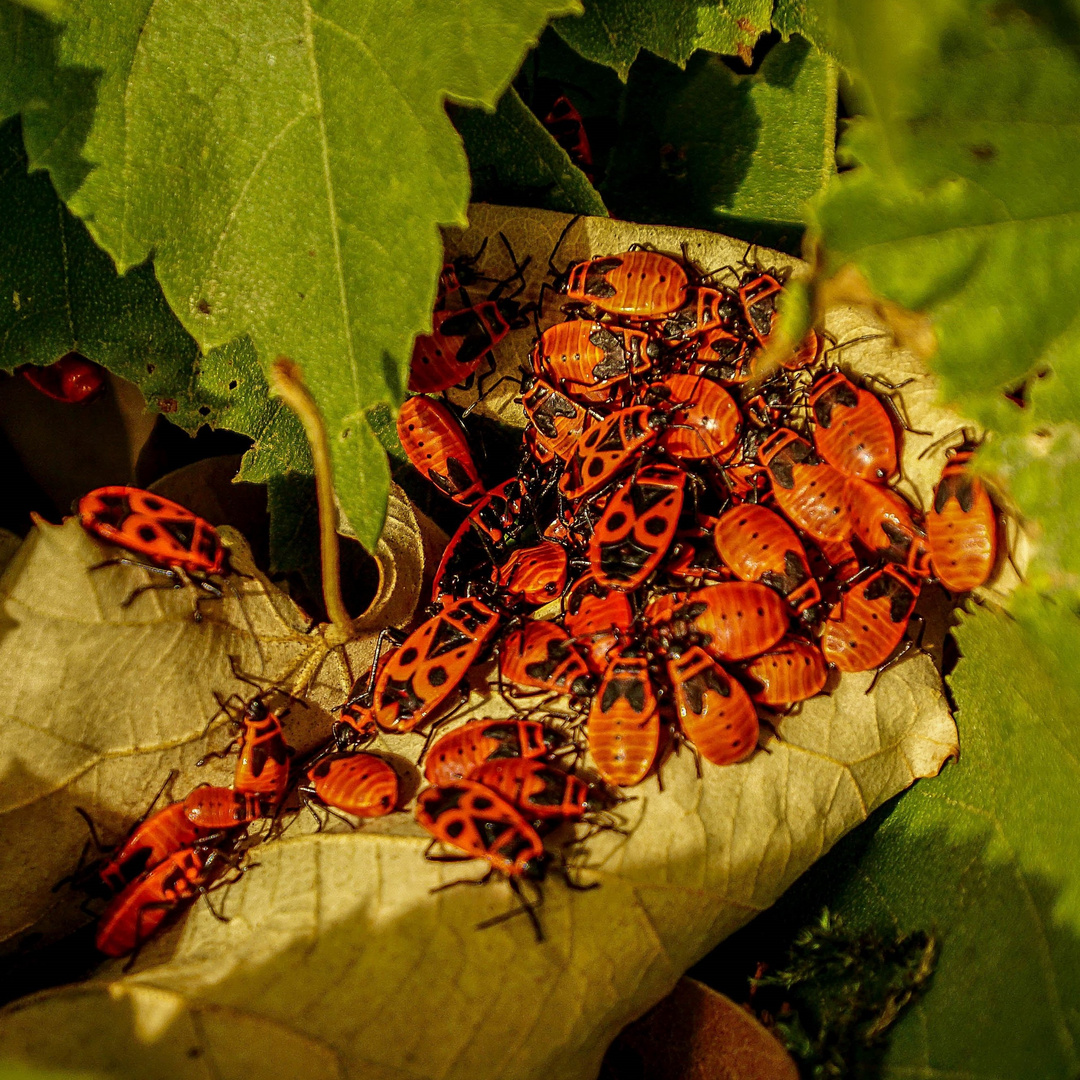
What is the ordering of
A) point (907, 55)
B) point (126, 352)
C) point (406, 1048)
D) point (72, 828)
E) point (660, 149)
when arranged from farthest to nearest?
A: 1. point (660, 149)
2. point (126, 352)
3. point (72, 828)
4. point (406, 1048)
5. point (907, 55)

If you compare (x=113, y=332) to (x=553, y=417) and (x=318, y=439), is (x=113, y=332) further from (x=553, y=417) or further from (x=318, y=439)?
(x=553, y=417)

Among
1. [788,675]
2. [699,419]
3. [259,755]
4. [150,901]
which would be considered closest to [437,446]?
[699,419]

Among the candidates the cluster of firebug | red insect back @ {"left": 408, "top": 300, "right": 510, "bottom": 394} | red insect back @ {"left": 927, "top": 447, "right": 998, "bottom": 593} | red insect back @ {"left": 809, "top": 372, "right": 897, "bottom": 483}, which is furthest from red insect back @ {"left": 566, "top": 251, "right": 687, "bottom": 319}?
red insect back @ {"left": 927, "top": 447, "right": 998, "bottom": 593}

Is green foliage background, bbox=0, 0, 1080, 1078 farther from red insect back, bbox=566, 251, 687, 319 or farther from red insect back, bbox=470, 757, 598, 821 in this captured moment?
red insect back, bbox=470, 757, 598, 821

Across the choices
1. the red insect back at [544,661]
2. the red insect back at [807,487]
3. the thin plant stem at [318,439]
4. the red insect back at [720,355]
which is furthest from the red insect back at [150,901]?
the red insect back at [720,355]

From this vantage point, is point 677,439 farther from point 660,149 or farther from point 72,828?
point 72,828

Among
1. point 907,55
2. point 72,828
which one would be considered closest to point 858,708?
point 907,55

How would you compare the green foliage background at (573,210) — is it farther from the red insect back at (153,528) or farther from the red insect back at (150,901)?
the red insect back at (150,901)
